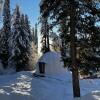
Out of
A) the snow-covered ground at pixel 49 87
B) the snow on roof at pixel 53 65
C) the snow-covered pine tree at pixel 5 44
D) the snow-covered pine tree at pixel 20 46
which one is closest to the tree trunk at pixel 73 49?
the snow-covered ground at pixel 49 87

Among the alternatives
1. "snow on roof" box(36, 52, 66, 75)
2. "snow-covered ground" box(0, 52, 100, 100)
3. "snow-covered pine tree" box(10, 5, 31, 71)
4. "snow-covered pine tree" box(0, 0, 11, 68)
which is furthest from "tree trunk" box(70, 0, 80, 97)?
"snow-covered pine tree" box(0, 0, 11, 68)

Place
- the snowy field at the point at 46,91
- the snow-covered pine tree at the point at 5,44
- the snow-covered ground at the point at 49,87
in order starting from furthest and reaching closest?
the snow-covered pine tree at the point at 5,44 < the snow-covered ground at the point at 49,87 < the snowy field at the point at 46,91

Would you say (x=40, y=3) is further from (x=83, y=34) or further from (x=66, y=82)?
(x=66, y=82)

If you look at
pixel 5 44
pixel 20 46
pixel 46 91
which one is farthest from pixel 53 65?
pixel 5 44

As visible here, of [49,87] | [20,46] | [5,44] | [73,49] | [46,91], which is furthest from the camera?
[5,44]

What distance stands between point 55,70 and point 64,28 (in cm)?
2270

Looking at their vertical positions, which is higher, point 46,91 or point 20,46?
point 20,46

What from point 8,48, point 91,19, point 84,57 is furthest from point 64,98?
point 8,48

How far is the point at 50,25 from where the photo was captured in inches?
843

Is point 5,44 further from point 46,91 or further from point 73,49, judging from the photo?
point 73,49

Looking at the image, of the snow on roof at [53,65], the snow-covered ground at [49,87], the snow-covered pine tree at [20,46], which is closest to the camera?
the snow-covered ground at [49,87]

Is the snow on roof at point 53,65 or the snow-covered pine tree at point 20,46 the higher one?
the snow-covered pine tree at point 20,46

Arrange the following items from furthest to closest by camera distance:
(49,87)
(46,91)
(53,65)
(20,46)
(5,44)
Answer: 1. (5,44)
2. (20,46)
3. (53,65)
4. (49,87)
5. (46,91)

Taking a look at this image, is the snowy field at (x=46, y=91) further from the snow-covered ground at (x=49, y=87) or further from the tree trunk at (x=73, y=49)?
the tree trunk at (x=73, y=49)
